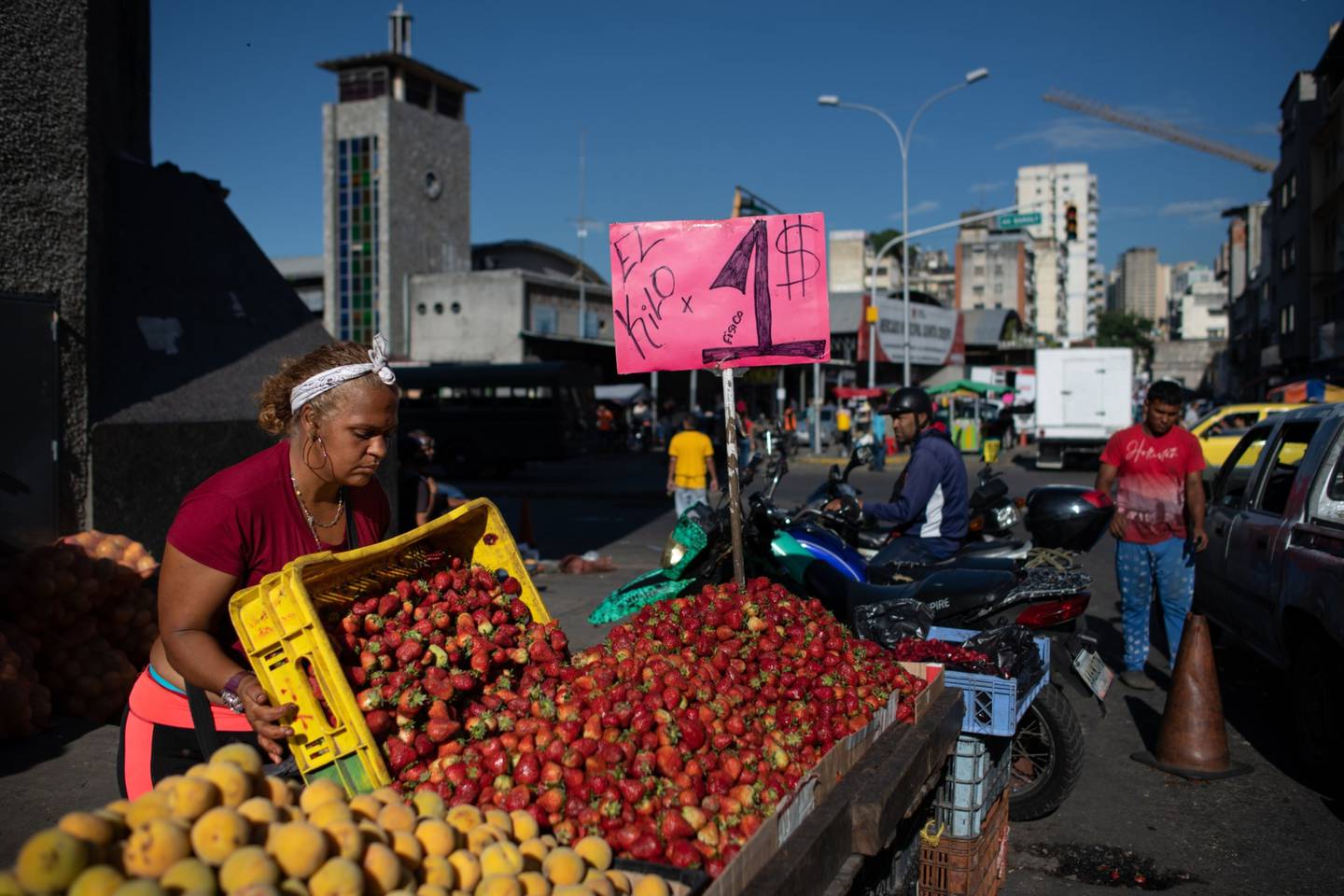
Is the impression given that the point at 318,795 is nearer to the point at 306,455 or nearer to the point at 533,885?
the point at 533,885

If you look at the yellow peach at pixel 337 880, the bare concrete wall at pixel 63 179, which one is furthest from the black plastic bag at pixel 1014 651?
the bare concrete wall at pixel 63 179

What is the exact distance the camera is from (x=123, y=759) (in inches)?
111

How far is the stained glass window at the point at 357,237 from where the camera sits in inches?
2023

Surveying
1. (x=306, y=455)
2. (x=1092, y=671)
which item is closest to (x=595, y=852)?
(x=306, y=455)

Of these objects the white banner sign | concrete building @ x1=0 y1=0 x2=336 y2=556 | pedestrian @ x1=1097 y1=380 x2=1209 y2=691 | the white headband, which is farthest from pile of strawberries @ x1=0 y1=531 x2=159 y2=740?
the white banner sign

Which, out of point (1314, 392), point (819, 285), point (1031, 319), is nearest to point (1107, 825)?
point (819, 285)

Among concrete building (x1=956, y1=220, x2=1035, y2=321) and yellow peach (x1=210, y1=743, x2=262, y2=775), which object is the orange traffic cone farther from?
concrete building (x1=956, y1=220, x2=1035, y2=321)

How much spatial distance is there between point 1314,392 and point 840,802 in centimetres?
2658

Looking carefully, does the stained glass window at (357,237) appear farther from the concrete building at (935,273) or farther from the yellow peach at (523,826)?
the concrete building at (935,273)

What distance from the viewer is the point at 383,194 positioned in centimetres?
5106

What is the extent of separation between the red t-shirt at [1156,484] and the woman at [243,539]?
5564 millimetres

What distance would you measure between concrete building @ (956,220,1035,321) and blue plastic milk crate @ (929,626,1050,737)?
119261 millimetres

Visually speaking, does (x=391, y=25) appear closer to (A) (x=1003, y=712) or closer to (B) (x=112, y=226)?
(B) (x=112, y=226)

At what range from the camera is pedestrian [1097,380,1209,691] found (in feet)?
22.7
